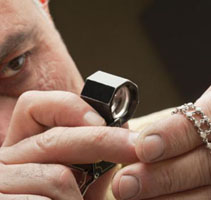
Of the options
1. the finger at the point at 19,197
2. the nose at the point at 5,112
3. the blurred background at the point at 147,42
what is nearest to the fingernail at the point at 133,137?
the finger at the point at 19,197

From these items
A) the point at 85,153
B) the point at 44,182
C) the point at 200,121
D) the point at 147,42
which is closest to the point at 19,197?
the point at 44,182

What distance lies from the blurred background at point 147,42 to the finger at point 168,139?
2.08m

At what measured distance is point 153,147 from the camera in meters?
0.76

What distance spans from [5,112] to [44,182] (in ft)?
1.39

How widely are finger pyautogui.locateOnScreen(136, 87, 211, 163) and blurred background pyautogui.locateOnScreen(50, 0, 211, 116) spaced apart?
2077 millimetres

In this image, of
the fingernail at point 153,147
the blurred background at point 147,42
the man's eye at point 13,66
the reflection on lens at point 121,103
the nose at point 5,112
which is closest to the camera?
the fingernail at point 153,147

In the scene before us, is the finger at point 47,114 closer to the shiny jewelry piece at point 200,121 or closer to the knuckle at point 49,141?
the knuckle at point 49,141

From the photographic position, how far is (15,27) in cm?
119

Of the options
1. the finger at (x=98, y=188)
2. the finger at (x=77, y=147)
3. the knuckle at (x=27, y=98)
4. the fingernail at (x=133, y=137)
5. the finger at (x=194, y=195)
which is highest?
the knuckle at (x=27, y=98)

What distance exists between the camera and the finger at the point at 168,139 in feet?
2.51

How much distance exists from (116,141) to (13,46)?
552 mm

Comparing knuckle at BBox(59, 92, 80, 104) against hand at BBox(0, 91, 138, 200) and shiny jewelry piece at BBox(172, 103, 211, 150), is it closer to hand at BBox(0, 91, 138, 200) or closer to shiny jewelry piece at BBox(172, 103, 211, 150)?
hand at BBox(0, 91, 138, 200)

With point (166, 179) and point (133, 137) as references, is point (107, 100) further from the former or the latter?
point (166, 179)

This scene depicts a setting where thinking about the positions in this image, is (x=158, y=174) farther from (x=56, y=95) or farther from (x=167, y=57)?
(x=167, y=57)
